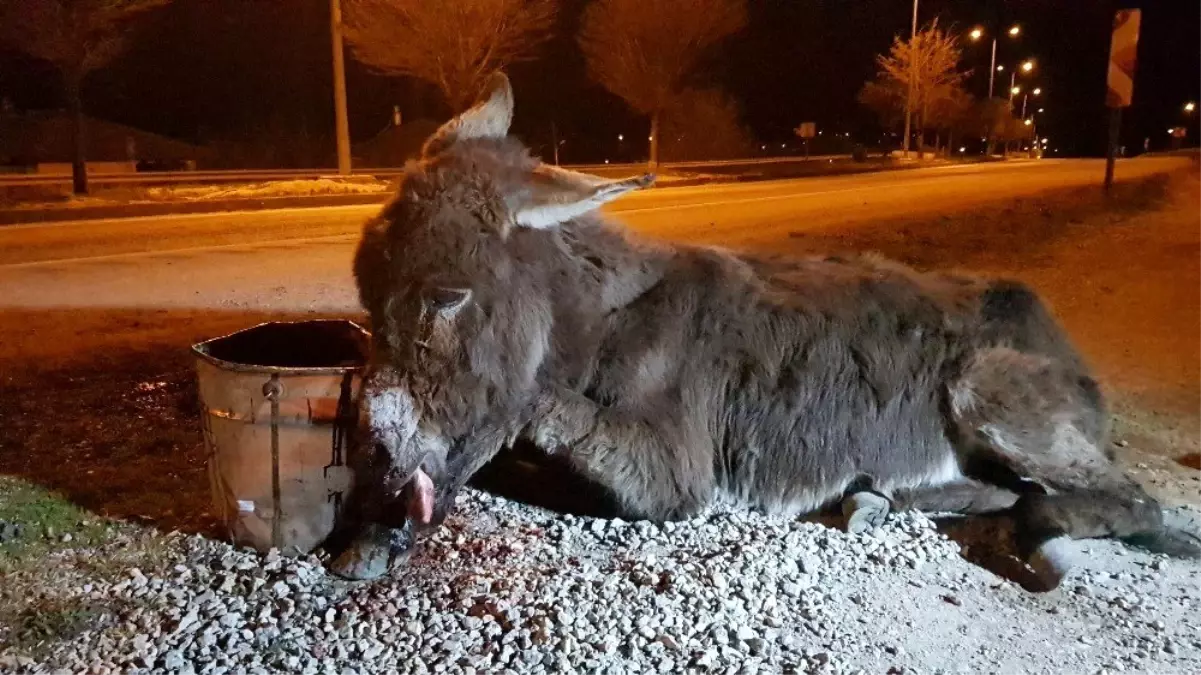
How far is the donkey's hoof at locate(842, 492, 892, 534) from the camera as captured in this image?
457cm

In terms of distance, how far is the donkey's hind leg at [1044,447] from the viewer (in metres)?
4.51

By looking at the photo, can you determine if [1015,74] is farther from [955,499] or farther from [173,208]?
[955,499]

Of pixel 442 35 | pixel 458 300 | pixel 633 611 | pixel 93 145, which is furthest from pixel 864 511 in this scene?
pixel 93 145

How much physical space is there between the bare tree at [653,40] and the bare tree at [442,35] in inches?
275

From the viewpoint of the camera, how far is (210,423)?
4.11 m

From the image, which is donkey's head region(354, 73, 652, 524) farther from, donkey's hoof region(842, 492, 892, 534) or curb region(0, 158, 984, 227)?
curb region(0, 158, 984, 227)

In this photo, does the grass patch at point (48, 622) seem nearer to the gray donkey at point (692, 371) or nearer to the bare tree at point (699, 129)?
the gray donkey at point (692, 371)

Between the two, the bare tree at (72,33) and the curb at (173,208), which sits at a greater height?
the bare tree at (72,33)

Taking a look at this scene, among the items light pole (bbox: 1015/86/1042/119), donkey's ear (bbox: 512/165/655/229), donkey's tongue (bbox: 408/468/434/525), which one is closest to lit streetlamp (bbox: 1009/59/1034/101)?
light pole (bbox: 1015/86/1042/119)

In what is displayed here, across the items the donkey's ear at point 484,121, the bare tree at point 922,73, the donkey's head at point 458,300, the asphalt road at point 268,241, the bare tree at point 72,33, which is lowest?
the asphalt road at point 268,241

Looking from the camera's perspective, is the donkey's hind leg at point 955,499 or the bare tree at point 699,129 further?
the bare tree at point 699,129

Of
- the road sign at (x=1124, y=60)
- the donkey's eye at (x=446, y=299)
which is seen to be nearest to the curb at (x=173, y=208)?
the road sign at (x=1124, y=60)

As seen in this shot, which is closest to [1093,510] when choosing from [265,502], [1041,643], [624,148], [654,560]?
[1041,643]

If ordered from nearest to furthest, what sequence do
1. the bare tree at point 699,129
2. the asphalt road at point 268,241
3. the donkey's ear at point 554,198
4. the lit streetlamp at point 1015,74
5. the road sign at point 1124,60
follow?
1. the donkey's ear at point 554,198
2. the asphalt road at point 268,241
3. the road sign at point 1124,60
4. the bare tree at point 699,129
5. the lit streetlamp at point 1015,74
